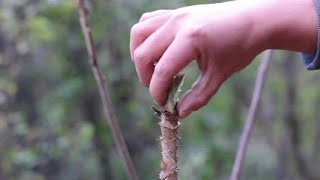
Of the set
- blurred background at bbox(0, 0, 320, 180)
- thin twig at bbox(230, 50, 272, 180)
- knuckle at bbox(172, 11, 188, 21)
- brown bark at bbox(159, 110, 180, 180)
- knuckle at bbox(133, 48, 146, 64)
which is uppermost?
knuckle at bbox(172, 11, 188, 21)

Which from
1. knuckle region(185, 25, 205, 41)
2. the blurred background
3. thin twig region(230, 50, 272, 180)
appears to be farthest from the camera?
the blurred background

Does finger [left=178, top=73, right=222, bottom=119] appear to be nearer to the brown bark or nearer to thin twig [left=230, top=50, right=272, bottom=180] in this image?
the brown bark

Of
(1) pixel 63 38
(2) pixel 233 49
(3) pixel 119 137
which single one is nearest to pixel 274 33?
(2) pixel 233 49

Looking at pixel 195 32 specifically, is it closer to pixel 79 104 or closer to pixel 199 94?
pixel 199 94

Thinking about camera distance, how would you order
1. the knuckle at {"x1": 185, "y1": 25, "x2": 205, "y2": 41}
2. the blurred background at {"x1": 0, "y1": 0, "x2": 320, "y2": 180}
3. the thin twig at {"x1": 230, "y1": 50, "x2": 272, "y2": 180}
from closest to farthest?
the knuckle at {"x1": 185, "y1": 25, "x2": 205, "y2": 41}
the thin twig at {"x1": 230, "y1": 50, "x2": 272, "y2": 180}
the blurred background at {"x1": 0, "y1": 0, "x2": 320, "y2": 180}

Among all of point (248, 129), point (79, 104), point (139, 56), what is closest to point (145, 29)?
point (139, 56)

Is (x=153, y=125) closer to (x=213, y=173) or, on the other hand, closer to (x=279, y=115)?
(x=213, y=173)

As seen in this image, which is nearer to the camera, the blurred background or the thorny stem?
the thorny stem

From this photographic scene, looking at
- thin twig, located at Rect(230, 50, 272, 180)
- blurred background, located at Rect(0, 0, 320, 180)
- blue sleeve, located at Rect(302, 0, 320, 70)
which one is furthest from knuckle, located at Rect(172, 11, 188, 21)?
blurred background, located at Rect(0, 0, 320, 180)
